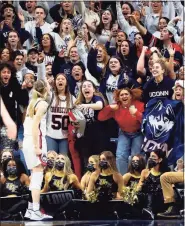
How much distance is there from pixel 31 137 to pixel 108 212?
4.41 feet

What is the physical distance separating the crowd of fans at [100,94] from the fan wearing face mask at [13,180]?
0.01 metres

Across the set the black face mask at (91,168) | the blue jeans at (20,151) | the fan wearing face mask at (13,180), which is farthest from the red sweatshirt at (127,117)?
the fan wearing face mask at (13,180)

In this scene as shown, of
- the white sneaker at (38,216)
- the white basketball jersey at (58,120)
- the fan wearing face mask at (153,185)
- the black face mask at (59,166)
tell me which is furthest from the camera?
the white basketball jersey at (58,120)

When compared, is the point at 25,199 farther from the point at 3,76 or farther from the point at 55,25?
the point at 55,25

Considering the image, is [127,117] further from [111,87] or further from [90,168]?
[90,168]

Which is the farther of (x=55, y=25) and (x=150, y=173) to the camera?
(x=55, y=25)

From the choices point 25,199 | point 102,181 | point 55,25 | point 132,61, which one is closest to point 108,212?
point 102,181

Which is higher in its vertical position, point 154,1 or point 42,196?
point 154,1

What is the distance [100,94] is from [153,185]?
132 cm

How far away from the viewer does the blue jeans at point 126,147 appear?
9156 mm

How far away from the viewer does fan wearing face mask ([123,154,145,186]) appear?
9078 mm

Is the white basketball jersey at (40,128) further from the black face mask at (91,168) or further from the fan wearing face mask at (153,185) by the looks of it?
the fan wearing face mask at (153,185)

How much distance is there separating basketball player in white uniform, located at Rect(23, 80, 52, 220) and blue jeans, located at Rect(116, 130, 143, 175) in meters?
0.95

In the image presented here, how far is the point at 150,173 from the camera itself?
901cm
